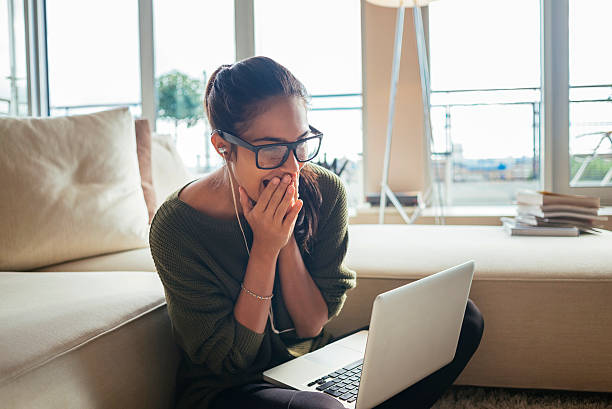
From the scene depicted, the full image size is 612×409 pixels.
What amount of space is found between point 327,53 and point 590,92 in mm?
1684

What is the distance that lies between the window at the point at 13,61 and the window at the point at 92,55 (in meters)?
0.21

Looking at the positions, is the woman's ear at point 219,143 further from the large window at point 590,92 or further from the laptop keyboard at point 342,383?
the large window at point 590,92

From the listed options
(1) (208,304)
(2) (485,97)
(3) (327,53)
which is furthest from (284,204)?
(2) (485,97)

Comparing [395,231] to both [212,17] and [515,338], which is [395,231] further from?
[212,17]

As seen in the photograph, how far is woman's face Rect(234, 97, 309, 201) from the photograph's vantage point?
0.90 meters

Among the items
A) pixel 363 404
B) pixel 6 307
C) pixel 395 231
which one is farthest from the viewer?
pixel 395 231

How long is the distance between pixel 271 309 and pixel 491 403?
2.28ft

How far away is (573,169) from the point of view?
3.15 m

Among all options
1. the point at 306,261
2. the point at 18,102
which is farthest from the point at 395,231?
the point at 18,102

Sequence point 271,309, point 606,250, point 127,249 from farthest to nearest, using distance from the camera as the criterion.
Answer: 1. point 127,249
2. point 606,250
3. point 271,309

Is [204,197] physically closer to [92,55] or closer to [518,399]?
[518,399]

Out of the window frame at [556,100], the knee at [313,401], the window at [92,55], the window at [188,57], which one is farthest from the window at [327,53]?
the knee at [313,401]

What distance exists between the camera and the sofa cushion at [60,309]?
79 centimetres

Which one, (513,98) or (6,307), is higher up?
(513,98)
